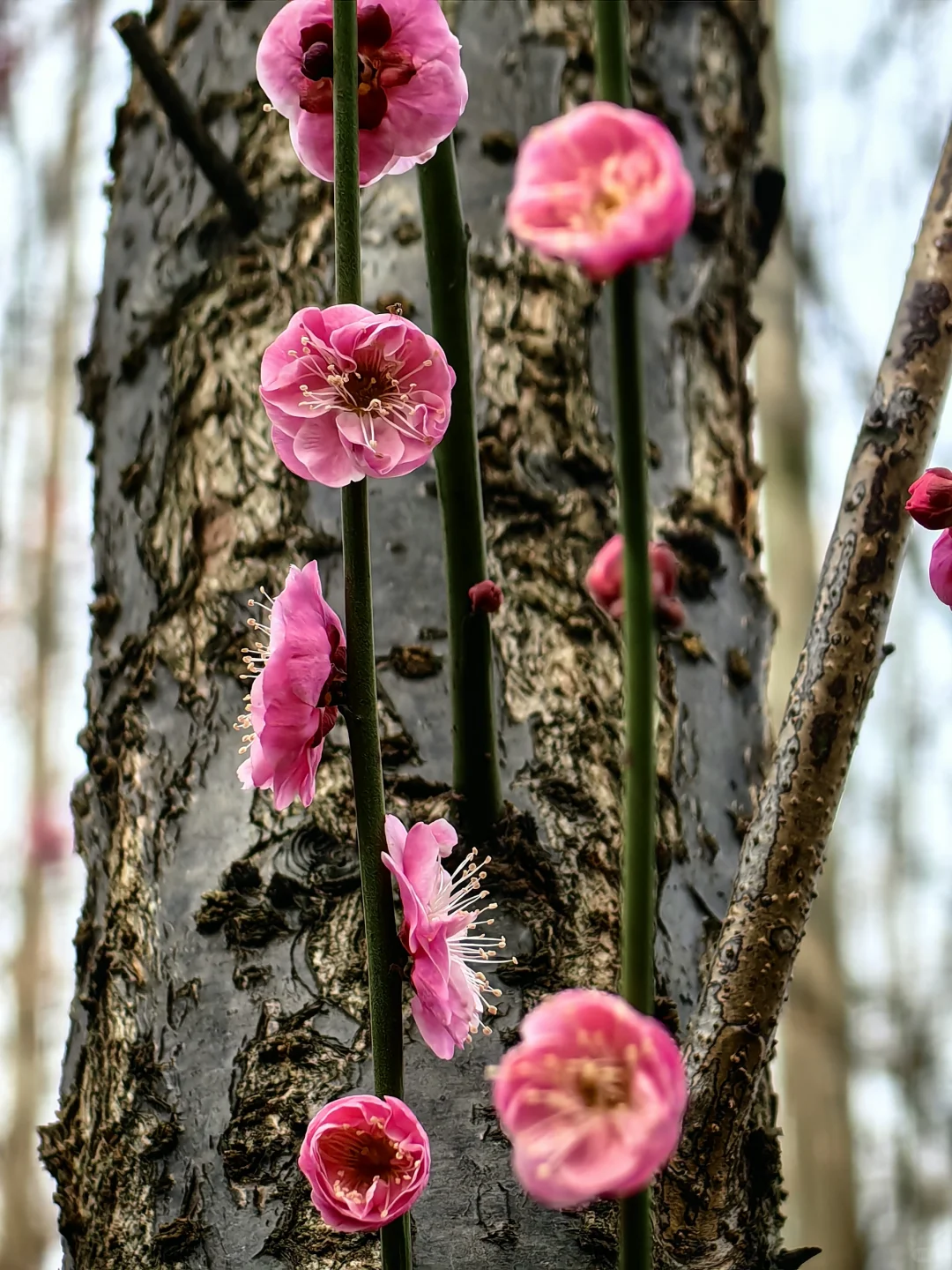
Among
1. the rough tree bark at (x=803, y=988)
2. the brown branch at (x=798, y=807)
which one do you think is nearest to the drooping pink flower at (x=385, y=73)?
the brown branch at (x=798, y=807)

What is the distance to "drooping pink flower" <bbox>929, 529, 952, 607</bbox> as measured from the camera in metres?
0.72

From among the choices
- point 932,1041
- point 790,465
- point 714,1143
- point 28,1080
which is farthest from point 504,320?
point 932,1041

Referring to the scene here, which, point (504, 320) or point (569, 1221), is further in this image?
point (504, 320)

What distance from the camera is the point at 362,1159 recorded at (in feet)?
2.10

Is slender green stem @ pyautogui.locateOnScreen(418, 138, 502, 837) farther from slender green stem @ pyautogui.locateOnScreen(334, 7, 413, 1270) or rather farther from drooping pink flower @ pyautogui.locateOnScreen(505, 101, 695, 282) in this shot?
drooping pink flower @ pyautogui.locateOnScreen(505, 101, 695, 282)

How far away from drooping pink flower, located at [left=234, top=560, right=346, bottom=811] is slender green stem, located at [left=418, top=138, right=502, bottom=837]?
0.74 ft

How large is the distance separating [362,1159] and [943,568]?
42 centimetres

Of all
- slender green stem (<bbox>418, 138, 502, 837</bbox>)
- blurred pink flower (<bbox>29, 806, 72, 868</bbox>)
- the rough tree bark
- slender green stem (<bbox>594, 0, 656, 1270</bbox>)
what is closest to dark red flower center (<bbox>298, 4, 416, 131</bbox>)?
slender green stem (<bbox>418, 138, 502, 837</bbox>)

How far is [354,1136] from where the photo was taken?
2.08 ft

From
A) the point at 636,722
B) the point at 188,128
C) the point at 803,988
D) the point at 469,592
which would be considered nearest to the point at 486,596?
the point at 469,592

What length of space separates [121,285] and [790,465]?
3627 mm

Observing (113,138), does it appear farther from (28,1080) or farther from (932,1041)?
(932,1041)

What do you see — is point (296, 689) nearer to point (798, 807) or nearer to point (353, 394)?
point (353, 394)

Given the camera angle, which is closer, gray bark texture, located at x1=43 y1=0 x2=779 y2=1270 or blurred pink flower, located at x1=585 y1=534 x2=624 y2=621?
blurred pink flower, located at x1=585 y1=534 x2=624 y2=621
